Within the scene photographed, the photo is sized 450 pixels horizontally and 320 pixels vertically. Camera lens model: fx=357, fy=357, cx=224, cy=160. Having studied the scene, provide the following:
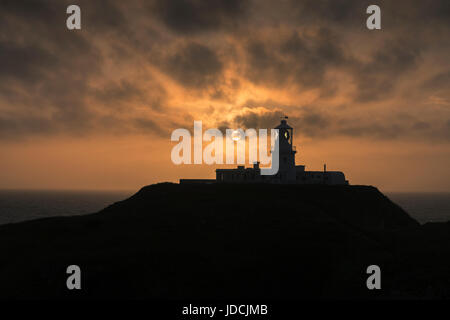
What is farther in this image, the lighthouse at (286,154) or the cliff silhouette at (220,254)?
the lighthouse at (286,154)

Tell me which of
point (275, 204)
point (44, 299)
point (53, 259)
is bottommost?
point (44, 299)

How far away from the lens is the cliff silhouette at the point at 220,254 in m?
28.1

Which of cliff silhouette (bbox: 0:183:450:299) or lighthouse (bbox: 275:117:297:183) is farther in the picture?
lighthouse (bbox: 275:117:297:183)

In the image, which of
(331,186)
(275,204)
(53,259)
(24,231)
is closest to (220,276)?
(53,259)

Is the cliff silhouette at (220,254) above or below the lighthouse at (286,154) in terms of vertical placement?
below

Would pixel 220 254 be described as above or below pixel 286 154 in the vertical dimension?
below

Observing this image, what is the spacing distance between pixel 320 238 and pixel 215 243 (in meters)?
10.7

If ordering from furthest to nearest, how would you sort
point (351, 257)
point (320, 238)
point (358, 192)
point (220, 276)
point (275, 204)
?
point (358, 192), point (275, 204), point (320, 238), point (351, 257), point (220, 276)

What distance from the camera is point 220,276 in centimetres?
2938

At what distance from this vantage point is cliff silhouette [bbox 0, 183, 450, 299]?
28.1 metres

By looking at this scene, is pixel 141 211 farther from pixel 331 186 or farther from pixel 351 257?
pixel 331 186

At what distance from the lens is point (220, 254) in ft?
107

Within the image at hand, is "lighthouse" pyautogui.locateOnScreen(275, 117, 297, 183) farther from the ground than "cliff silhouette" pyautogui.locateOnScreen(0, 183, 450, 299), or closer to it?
farther from the ground
